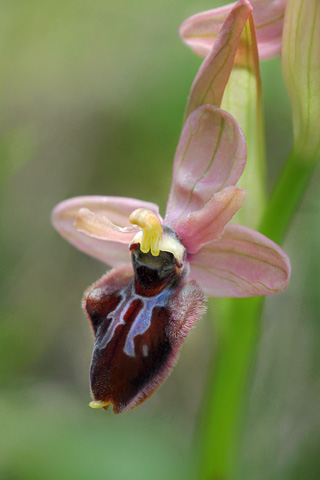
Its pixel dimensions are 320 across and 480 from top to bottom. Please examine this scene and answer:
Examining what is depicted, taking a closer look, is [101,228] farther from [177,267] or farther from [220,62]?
[220,62]

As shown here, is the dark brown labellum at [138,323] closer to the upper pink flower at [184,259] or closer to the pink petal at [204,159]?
the upper pink flower at [184,259]

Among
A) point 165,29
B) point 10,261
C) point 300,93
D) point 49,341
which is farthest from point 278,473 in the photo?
point 165,29

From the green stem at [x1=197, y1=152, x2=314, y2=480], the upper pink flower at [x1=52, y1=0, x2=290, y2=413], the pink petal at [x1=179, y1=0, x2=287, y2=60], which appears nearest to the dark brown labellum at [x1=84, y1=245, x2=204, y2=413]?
the upper pink flower at [x1=52, y1=0, x2=290, y2=413]

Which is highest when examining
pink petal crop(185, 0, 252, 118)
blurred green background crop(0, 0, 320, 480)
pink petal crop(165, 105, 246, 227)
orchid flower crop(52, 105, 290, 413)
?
pink petal crop(185, 0, 252, 118)

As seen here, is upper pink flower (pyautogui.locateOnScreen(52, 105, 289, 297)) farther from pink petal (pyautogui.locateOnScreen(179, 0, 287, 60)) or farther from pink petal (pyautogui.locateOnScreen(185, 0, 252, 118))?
pink petal (pyautogui.locateOnScreen(179, 0, 287, 60))

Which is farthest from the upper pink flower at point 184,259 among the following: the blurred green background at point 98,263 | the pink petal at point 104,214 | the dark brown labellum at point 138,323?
the blurred green background at point 98,263

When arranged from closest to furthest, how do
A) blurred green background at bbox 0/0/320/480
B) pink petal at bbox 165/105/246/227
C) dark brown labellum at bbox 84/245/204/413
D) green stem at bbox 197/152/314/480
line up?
dark brown labellum at bbox 84/245/204/413
pink petal at bbox 165/105/246/227
green stem at bbox 197/152/314/480
blurred green background at bbox 0/0/320/480

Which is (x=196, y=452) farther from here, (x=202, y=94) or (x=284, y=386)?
(x=202, y=94)

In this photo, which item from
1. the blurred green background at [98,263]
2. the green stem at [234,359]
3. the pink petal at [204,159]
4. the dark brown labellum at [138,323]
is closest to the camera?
the dark brown labellum at [138,323]
